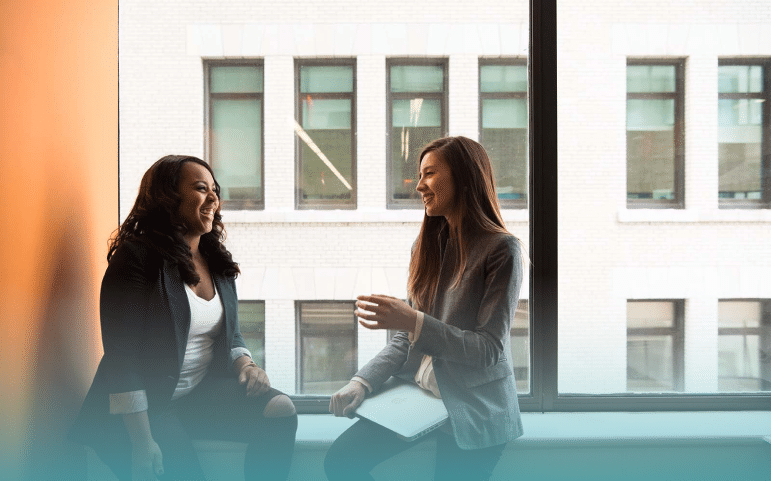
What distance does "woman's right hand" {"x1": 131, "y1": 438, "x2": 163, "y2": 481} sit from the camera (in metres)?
1.52

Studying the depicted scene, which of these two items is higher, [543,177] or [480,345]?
[543,177]

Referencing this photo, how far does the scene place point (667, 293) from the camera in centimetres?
292

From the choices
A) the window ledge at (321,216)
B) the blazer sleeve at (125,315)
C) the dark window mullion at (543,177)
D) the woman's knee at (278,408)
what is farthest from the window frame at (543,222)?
the blazer sleeve at (125,315)

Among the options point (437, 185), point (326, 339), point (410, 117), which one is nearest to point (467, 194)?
point (437, 185)

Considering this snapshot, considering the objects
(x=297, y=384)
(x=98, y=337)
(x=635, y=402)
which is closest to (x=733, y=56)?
(x=635, y=402)

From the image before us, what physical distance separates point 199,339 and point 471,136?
1.73 metres

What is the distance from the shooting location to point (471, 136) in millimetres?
2850

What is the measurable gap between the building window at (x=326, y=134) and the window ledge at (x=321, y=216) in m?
0.04

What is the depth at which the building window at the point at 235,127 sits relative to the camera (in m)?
2.93

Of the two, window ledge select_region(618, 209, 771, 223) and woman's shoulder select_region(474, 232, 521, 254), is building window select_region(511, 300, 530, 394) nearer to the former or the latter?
window ledge select_region(618, 209, 771, 223)

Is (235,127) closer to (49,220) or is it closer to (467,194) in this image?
(49,220)

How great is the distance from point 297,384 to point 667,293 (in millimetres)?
1983

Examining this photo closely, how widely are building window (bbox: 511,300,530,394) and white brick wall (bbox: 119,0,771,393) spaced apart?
0.31 m

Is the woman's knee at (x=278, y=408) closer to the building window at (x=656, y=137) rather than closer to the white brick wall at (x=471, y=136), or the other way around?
the white brick wall at (x=471, y=136)
